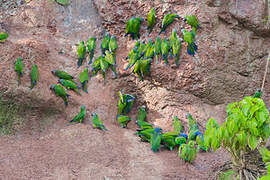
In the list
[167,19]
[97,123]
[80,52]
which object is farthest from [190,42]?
[97,123]

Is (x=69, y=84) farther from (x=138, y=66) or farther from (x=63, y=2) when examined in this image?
(x=63, y=2)

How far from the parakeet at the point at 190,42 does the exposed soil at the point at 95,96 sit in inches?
5.8

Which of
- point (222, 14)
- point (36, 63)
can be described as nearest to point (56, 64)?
point (36, 63)

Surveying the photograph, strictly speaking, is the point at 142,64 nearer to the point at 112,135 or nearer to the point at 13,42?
the point at 112,135

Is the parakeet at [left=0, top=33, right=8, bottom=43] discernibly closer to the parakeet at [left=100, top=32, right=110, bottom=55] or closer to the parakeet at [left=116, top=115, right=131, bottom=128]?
the parakeet at [left=100, top=32, right=110, bottom=55]

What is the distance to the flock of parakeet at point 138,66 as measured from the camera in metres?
4.76

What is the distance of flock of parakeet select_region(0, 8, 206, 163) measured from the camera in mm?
4758

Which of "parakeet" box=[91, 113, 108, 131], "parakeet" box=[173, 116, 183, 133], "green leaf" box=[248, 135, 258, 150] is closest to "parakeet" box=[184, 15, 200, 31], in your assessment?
"parakeet" box=[173, 116, 183, 133]

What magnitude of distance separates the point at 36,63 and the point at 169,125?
2.60 metres

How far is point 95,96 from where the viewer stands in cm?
545

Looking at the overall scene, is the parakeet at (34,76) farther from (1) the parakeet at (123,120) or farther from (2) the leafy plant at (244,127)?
(2) the leafy plant at (244,127)

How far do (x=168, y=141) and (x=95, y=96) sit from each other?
1653 mm

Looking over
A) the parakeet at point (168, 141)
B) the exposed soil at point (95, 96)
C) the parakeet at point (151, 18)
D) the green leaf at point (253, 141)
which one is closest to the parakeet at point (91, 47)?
the exposed soil at point (95, 96)

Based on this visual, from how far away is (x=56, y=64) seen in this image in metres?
5.48
